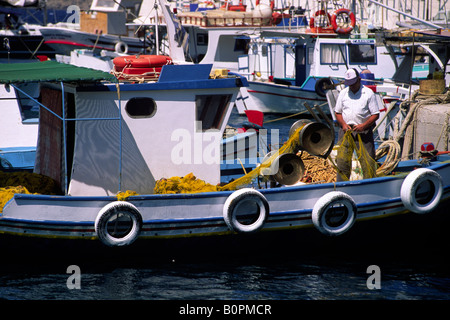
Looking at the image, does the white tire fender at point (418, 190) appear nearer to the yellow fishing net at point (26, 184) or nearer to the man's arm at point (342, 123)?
the man's arm at point (342, 123)

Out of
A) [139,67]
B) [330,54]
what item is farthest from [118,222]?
[330,54]

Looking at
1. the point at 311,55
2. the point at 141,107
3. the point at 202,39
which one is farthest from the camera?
the point at 202,39

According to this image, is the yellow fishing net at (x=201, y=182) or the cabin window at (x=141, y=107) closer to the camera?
the yellow fishing net at (x=201, y=182)

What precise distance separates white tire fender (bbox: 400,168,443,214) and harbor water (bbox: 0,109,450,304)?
954 millimetres

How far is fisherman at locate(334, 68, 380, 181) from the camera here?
8828 mm

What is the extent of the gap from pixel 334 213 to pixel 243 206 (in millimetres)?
1334

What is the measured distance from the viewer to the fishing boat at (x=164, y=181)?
27.1ft

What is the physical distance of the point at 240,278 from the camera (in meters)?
8.60

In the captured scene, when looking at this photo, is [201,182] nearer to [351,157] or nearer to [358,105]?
[351,157]

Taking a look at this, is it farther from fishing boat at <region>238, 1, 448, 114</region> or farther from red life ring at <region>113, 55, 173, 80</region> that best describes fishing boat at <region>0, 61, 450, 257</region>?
fishing boat at <region>238, 1, 448, 114</region>

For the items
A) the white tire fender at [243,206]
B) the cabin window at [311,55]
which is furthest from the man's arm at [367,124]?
the cabin window at [311,55]

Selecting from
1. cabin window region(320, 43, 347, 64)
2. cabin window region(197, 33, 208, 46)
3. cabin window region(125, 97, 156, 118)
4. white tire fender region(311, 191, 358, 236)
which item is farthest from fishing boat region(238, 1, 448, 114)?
cabin window region(125, 97, 156, 118)

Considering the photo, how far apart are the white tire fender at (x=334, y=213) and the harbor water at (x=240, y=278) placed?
574 millimetres

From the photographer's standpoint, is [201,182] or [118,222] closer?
[118,222]
